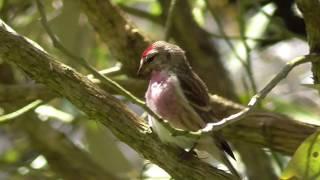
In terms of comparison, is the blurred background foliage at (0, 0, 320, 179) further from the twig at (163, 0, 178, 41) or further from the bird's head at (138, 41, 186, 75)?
the bird's head at (138, 41, 186, 75)

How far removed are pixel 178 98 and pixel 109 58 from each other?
1.42m

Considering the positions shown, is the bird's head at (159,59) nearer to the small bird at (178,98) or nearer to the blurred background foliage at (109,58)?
the small bird at (178,98)

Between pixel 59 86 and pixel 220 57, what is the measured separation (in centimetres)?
164

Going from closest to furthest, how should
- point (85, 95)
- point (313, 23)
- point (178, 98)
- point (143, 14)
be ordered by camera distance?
point (85, 95), point (313, 23), point (178, 98), point (143, 14)

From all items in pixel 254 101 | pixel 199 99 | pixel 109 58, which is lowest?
pixel 109 58

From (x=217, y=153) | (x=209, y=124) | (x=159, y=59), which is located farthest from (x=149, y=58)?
(x=209, y=124)

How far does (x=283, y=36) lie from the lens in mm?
3543

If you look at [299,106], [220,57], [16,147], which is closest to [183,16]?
[220,57]

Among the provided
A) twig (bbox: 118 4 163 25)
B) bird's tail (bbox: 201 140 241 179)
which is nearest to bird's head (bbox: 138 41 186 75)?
bird's tail (bbox: 201 140 241 179)

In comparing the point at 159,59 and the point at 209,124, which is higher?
the point at 209,124

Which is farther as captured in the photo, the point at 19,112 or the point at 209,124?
the point at 19,112

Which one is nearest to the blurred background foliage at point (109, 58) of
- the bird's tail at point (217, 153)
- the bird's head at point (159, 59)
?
the bird's head at point (159, 59)

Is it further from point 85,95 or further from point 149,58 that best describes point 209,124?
point 149,58

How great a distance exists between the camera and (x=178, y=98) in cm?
278
